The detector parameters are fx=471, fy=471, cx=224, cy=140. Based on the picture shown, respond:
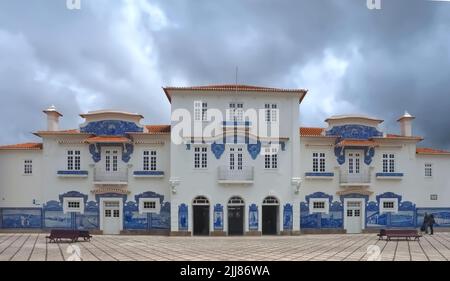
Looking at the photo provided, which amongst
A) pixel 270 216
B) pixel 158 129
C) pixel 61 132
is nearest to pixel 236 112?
pixel 158 129

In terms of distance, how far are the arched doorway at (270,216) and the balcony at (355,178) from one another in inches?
140

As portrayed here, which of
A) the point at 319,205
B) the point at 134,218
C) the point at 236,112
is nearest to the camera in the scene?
the point at 236,112

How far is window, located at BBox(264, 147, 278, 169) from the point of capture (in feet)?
70.8

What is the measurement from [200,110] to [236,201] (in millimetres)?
4450

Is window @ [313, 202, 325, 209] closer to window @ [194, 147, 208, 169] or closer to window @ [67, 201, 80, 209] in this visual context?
window @ [194, 147, 208, 169]

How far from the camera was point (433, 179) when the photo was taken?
76.6ft

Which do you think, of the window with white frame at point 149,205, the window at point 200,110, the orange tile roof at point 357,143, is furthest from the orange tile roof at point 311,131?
the window with white frame at point 149,205

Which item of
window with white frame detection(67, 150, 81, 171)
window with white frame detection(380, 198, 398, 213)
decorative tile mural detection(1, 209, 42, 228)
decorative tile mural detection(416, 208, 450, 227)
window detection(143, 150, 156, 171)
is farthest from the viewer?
decorative tile mural detection(416, 208, 450, 227)

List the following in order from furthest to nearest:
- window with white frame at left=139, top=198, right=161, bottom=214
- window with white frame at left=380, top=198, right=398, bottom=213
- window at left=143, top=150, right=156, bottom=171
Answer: window with white frame at left=380, top=198, right=398, bottom=213, window at left=143, top=150, right=156, bottom=171, window with white frame at left=139, top=198, right=161, bottom=214

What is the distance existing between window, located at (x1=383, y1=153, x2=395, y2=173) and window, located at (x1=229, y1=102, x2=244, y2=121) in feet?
24.8

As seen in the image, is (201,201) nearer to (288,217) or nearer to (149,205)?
(149,205)

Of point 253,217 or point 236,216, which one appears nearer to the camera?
point 253,217

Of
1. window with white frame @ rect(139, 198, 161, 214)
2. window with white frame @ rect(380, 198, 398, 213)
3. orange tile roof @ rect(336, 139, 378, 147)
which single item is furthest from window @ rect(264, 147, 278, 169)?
window with white frame @ rect(380, 198, 398, 213)

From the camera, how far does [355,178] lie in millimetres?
22719
